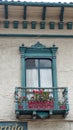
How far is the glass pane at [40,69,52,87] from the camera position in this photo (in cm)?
2139

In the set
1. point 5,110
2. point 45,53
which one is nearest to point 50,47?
point 45,53

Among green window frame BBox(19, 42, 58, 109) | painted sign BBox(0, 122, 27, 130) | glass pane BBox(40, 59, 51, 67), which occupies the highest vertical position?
green window frame BBox(19, 42, 58, 109)

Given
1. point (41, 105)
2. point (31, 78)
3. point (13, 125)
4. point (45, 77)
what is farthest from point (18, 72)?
point (13, 125)

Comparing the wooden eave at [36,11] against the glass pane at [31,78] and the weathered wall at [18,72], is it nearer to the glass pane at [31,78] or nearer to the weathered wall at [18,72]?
the weathered wall at [18,72]

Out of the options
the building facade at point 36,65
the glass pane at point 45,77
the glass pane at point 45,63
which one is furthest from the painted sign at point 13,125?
the glass pane at point 45,63

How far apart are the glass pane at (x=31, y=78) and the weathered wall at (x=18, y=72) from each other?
0.42 metres

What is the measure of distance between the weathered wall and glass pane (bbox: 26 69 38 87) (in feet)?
1.39

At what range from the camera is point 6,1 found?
21219 mm

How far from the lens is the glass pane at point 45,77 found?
70.2 feet

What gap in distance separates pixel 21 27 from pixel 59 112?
4.58m

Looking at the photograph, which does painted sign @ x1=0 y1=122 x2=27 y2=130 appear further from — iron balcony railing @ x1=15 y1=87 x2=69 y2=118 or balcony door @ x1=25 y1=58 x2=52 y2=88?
balcony door @ x1=25 y1=58 x2=52 y2=88

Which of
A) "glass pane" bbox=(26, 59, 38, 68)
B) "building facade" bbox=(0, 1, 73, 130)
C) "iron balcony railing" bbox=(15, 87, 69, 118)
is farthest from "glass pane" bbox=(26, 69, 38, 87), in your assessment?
"iron balcony railing" bbox=(15, 87, 69, 118)

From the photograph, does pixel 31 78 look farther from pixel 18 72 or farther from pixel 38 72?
pixel 18 72

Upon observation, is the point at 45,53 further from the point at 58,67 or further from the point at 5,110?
the point at 5,110
